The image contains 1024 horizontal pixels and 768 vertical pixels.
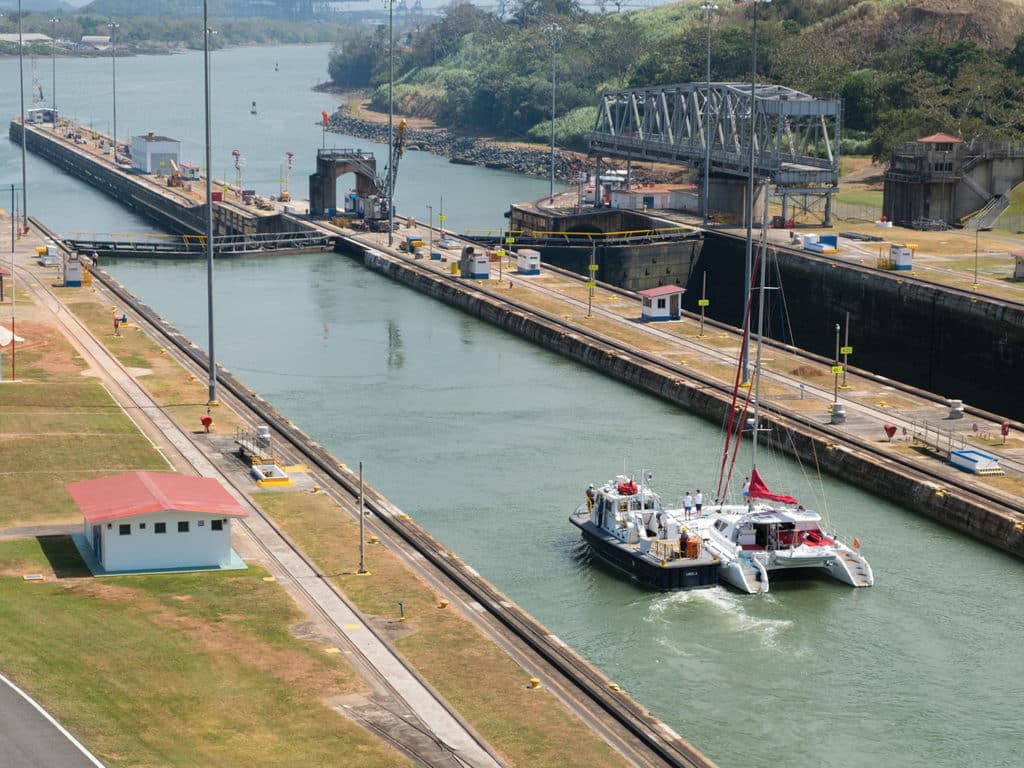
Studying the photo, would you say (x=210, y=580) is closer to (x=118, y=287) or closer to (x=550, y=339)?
(x=550, y=339)

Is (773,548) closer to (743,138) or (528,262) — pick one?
(528,262)

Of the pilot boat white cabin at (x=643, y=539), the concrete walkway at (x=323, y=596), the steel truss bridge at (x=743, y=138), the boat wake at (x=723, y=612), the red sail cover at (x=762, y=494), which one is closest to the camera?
the concrete walkway at (x=323, y=596)

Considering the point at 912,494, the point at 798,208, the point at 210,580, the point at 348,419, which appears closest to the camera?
the point at 210,580

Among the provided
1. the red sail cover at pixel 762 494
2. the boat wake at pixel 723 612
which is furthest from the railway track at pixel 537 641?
the red sail cover at pixel 762 494

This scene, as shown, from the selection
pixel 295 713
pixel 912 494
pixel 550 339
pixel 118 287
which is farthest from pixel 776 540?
pixel 118 287

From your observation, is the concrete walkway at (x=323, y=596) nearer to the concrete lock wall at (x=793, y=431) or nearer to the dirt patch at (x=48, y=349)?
the dirt patch at (x=48, y=349)
